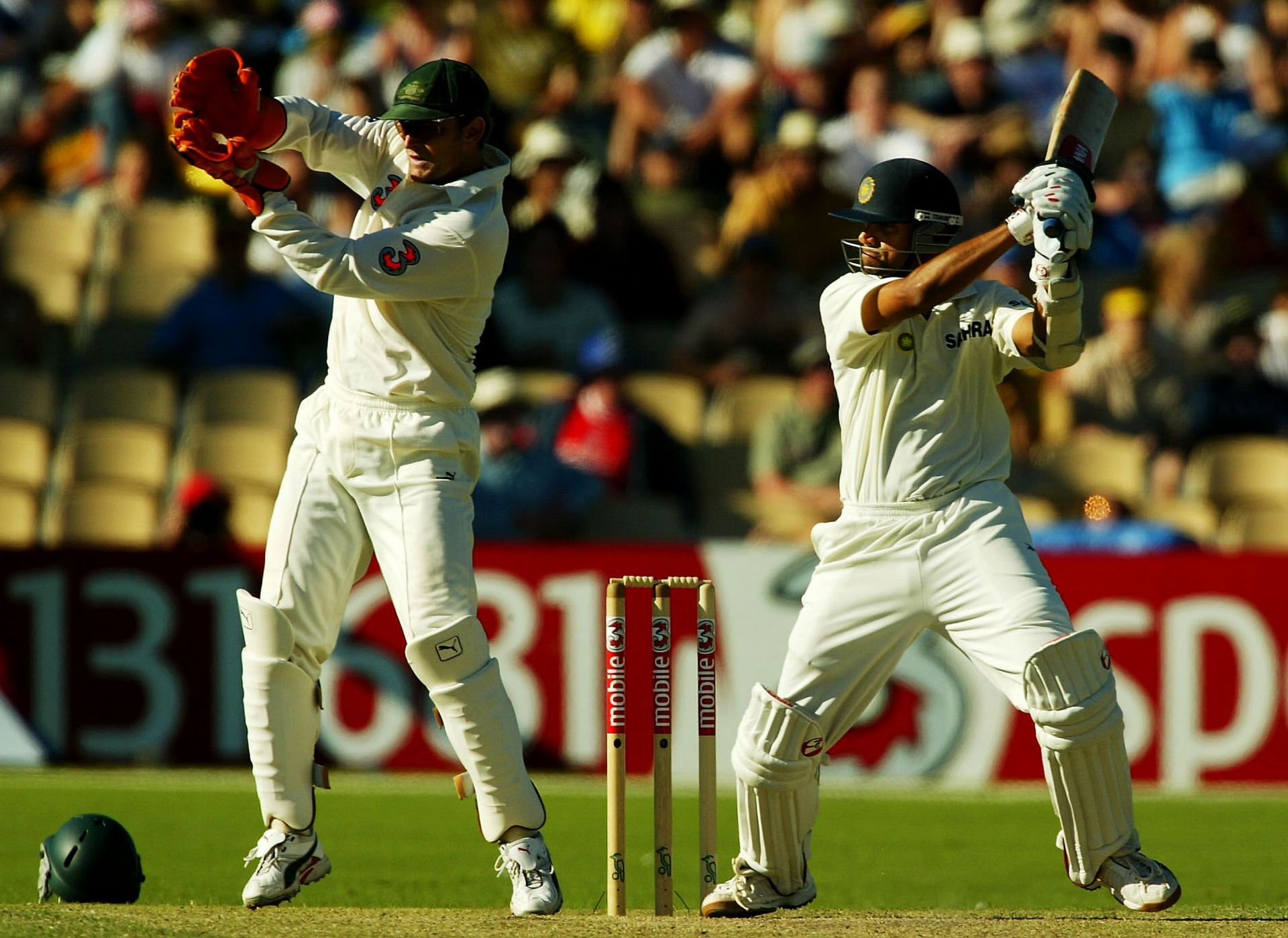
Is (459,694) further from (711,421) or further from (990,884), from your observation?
(711,421)

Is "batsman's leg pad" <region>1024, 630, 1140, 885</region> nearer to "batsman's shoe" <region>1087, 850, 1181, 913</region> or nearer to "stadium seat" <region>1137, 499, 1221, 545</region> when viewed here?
"batsman's shoe" <region>1087, 850, 1181, 913</region>

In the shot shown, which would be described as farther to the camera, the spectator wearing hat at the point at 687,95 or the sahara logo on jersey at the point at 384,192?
the spectator wearing hat at the point at 687,95

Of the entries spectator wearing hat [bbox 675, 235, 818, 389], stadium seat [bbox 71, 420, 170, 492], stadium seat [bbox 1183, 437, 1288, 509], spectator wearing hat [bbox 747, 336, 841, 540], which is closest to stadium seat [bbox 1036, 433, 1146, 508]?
stadium seat [bbox 1183, 437, 1288, 509]

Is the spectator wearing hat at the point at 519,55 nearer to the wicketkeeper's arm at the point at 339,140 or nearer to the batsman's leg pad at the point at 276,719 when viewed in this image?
the wicketkeeper's arm at the point at 339,140

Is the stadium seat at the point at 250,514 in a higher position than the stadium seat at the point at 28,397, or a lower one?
lower

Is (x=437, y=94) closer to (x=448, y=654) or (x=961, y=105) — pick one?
(x=448, y=654)

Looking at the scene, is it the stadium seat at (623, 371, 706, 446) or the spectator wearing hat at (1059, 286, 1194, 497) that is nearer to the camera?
the stadium seat at (623, 371, 706, 446)

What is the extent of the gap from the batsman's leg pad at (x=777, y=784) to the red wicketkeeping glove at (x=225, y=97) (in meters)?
1.99

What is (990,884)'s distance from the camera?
21.7 feet

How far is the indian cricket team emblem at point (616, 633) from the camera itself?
5.35m

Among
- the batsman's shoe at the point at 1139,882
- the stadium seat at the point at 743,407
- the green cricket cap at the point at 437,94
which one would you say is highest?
the green cricket cap at the point at 437,94

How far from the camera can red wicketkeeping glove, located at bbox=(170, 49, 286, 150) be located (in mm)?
5234

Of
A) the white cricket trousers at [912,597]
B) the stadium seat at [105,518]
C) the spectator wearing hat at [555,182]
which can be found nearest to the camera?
the white cricket trousers at [912,597]

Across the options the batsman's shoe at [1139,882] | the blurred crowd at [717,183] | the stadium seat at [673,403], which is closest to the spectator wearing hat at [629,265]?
the blurred crowd at [717,183]
